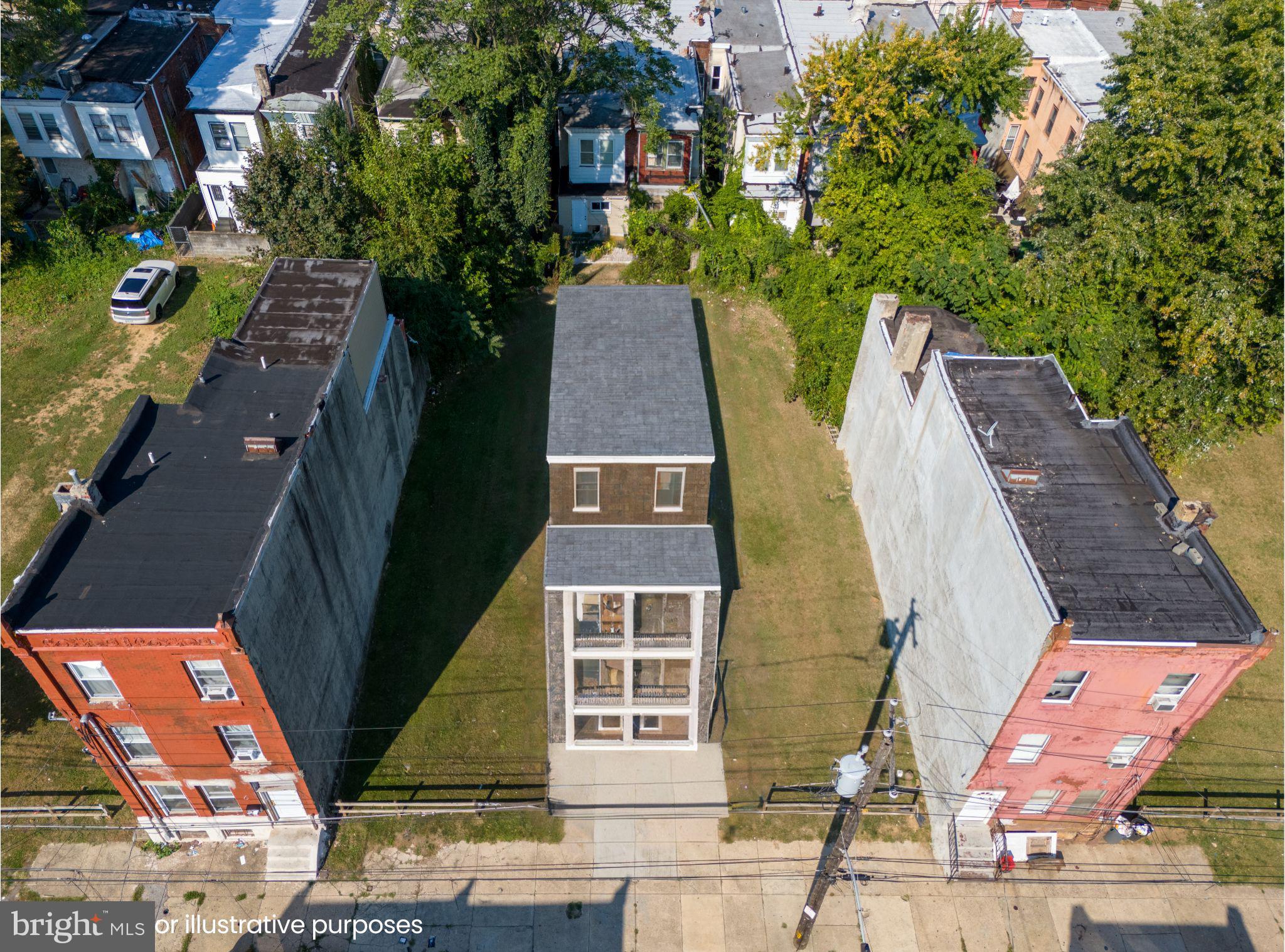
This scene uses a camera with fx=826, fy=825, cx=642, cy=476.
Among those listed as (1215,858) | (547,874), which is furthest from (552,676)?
(1215,858)

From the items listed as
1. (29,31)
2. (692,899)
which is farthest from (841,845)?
(29,31)

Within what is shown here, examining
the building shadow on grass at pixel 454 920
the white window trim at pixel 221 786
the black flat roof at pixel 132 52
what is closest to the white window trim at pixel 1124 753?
the building shadow on grass at pixel 454 920

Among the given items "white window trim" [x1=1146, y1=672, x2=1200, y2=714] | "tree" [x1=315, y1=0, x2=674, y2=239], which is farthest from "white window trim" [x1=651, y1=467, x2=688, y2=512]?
"tree" [x1=315, y1=0, x2=674, y2=239]

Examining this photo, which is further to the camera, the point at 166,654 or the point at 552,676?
the point at 552,676

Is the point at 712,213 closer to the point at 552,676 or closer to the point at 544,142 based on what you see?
A: the point at 544,142

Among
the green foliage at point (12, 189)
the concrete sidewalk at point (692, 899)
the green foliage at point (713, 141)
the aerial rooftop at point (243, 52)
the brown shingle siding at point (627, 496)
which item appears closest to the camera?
the concrete sidewalk at point (692, 899)

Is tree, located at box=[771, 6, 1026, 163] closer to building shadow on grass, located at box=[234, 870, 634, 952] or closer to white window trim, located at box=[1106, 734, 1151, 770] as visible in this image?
white window trim, located at box=[1106, 734, 1151, 770]

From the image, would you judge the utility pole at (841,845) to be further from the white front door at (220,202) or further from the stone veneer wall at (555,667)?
the white front door at (220,202)
